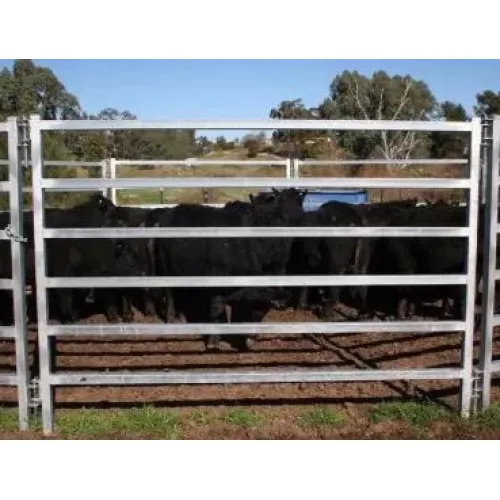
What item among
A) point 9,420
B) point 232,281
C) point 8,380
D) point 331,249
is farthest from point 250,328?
point 331,249

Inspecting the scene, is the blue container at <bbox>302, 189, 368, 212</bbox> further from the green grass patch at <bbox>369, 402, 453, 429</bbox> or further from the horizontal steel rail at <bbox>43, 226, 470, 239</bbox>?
the horizontal steel rail at <bbox>43, 226, 470, 239</bbox>

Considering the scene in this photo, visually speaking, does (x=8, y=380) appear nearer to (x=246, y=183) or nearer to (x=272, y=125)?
(x=246, y=183)

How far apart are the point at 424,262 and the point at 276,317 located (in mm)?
2152

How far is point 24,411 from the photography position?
4648mm

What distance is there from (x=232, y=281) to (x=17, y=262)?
154 centimetres

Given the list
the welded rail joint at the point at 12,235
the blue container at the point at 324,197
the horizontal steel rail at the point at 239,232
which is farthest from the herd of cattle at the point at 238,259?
the blue container at the point at 324,197

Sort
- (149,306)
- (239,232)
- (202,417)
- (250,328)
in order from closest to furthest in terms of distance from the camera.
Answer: (239,232)
(250,328)
(202,417)
(149,306)

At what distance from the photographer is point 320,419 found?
16.1 ft

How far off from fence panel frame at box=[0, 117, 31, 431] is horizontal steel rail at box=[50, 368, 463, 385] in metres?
0.24

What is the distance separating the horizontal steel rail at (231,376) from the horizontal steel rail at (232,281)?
0.66m

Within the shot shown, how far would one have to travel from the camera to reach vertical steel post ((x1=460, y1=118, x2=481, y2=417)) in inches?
180

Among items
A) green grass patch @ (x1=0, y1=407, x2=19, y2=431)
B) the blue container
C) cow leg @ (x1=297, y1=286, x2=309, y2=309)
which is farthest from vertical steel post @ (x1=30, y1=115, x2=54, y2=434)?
the blue container

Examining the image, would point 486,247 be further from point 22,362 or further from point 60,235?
point 22,362

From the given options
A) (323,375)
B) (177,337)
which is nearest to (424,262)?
(177,337)
